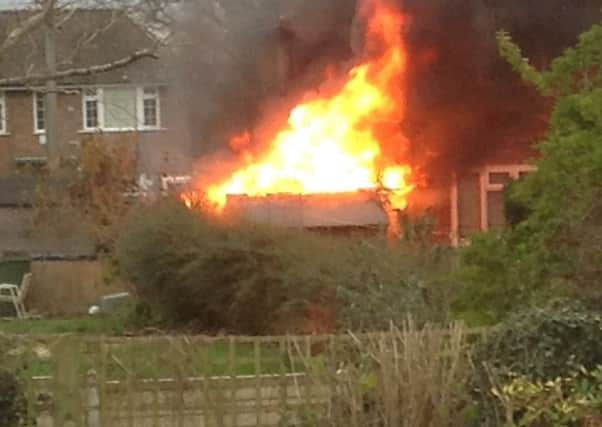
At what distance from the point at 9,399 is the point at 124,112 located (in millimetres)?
27206

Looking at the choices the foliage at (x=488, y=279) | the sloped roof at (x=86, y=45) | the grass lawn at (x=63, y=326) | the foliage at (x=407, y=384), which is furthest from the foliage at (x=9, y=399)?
the grass lawn at (x=63, y=326)

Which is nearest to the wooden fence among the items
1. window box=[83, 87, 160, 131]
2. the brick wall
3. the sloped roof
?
the sloped roof

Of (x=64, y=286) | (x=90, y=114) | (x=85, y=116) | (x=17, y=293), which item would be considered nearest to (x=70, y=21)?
(x=17, y=293)

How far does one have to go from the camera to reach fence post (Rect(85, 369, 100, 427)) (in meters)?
10.2

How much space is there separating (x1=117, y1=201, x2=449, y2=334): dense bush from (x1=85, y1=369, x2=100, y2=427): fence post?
469cm

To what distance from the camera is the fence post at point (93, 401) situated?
10.2m

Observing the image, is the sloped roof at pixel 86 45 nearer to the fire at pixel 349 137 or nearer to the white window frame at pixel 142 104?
the white window frame at pixel 142 104

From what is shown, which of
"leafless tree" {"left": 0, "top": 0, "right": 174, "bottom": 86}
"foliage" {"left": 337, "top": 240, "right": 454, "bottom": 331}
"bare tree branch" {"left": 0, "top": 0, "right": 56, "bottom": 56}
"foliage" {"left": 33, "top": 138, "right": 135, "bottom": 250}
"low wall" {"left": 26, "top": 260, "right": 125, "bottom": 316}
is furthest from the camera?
"foliage" {"left": 33, "top": 138, "right": 135, "bottom": 250}

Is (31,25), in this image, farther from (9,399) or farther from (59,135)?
(59,135)

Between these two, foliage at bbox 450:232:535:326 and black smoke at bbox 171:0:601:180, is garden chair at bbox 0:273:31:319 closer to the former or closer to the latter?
black smoke at bbox 171:0:601:180

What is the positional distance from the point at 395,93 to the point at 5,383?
1485 centimetres

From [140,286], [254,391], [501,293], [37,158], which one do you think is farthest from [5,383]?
[37,158]

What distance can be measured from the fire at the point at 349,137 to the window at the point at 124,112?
12.0m

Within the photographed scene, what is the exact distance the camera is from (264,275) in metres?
17.5
